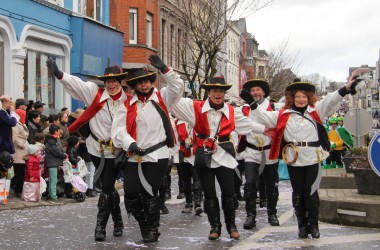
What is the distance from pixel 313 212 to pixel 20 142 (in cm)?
614

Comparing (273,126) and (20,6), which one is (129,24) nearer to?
(20,6)

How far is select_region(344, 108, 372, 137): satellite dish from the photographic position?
14.8 m

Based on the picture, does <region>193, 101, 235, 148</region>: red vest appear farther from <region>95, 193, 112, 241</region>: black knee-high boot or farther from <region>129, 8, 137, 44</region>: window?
<region>129, 8, 137, 44</region>: window

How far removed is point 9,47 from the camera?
1748 centimetres

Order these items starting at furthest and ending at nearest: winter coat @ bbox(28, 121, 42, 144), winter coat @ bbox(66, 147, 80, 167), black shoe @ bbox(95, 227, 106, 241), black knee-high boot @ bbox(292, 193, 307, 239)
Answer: winter coat @ bbox(66, 147, 80, 167) < winter coat @ bbox(28, 121, 42, 144) < black knee-high boot @ bbox(292, 193, 307, 239) < black shoe @ bbox(95, 227, 106, 241)

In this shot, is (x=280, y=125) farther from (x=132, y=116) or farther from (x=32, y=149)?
(x=32, y=149)

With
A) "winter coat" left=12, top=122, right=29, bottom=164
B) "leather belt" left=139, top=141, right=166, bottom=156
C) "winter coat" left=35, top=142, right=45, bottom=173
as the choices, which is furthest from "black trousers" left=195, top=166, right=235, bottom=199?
"winter coat" left=12, top=122, right=29, bottom=164

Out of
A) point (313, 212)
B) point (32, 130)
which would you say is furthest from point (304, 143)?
point (32, 130)

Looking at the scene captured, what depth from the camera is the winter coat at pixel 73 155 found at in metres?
12.6

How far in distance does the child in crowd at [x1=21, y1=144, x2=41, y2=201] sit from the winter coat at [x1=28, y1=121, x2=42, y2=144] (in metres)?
0.61

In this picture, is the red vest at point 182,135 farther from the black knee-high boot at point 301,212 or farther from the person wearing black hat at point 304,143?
the black knee-high boot at point 301,212

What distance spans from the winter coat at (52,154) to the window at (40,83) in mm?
6992

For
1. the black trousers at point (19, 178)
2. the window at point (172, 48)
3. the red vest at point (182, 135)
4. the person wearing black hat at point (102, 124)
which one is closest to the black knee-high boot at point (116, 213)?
the person wearing black hat at point (102, 124)

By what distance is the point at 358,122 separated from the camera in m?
14.9
